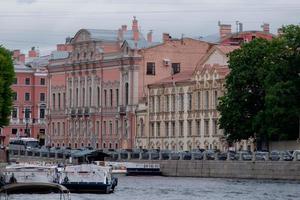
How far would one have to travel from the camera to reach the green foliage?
3681 inches

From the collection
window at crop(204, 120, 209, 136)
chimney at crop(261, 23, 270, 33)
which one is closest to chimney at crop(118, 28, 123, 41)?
chimney at crop(261, 23, 270, 33)

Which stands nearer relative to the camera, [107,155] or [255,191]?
[255,191]

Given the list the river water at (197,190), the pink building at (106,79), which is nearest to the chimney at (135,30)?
the pink building at (106,79)

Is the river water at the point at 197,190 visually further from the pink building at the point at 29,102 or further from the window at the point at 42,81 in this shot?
the window at the point at 42,81

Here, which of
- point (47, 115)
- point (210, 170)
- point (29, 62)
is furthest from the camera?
point (29, 62)

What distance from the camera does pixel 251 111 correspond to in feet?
325

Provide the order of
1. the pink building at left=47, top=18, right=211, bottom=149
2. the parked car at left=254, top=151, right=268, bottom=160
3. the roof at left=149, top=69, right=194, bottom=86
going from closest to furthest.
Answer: the parked car at left=254, top=151, right=268, bottom=160 → the roof at left=149, top=69, right=194, bottom=86 → the pink building at left=47, top=18, right=211, bottom=149

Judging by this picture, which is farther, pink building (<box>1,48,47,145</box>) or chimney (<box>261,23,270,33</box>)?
pink building (<box>1,48,47,145</box>)

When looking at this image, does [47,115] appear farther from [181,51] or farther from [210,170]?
[210,170]

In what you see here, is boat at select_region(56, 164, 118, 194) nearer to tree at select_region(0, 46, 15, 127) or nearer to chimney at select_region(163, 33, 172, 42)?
tree at select_region(0, 46, 15, 127)

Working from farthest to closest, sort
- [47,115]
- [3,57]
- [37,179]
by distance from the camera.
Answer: [47,115] → [3,57] → [37,179]

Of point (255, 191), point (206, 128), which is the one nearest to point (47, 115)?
point (206, 128)

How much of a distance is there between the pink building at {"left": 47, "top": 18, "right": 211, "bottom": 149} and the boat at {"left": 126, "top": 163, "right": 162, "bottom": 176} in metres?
25.1

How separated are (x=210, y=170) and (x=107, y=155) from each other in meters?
14.6
